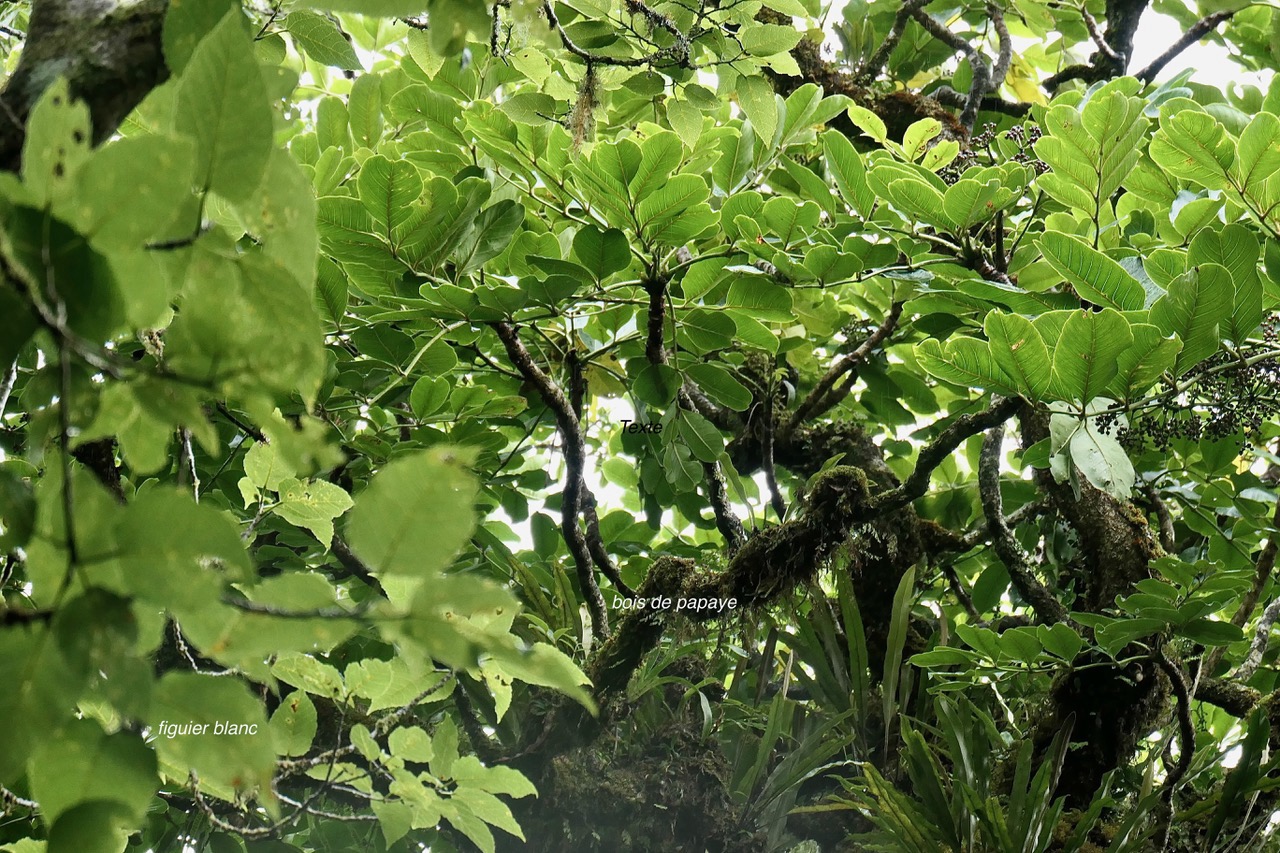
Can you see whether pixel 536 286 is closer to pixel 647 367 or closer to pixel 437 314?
pixel 437 314

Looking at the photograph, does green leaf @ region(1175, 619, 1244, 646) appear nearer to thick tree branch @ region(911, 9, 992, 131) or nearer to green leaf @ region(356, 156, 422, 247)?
green leaf @ region(356, 156, 422, 247)

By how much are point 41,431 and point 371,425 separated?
1213 millimetres

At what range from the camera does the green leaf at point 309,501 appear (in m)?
0.96

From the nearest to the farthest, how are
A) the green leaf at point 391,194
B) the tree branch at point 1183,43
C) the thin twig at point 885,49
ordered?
the green leaf at point 391,194
the tree branch at point 1183,43
the thin twig at point 885,49

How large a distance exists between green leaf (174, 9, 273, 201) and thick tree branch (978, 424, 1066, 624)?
1.32 metres

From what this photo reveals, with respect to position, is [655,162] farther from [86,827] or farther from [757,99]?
[86,827]

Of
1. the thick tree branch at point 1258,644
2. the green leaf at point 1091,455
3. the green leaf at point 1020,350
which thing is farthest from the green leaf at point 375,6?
the thick tree branch at point 1258,644

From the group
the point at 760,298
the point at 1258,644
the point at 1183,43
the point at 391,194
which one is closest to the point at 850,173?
the point at 760,298

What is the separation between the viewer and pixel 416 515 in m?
0.34

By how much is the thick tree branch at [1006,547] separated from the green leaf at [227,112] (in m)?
1.32

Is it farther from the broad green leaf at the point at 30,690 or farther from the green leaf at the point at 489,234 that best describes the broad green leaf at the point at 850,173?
the broad green leaf at the point at 30,690

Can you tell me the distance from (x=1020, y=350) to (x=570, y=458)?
0.78 meters

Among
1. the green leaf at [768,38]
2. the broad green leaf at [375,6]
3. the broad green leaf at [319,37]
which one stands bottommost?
the broad green leaf at [319,37]

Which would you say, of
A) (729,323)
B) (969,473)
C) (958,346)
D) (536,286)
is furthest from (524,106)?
(969,473)
